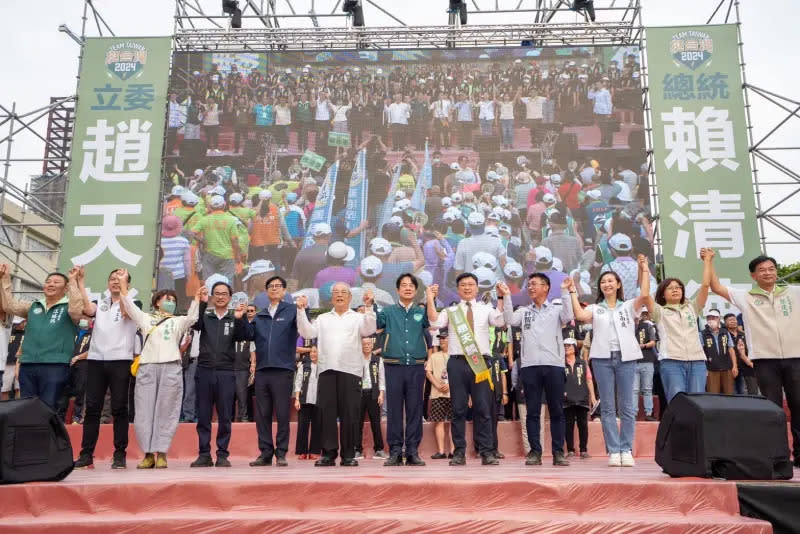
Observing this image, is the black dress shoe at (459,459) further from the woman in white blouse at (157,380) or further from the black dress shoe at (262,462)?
the woman in white blouse at (157,380)

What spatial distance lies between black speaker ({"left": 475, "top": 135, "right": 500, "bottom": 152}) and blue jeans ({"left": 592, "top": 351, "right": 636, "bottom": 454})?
605 centimetres

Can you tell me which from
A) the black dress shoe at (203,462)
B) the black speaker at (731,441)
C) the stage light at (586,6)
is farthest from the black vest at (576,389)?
the stage light at (586,6)

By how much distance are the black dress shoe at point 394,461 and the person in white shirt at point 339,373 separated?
0.80 feet

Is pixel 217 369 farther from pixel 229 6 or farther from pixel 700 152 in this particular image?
pixel 229 6

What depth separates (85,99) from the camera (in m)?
10.7

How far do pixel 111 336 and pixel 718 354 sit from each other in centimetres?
623

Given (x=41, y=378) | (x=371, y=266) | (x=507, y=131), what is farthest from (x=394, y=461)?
(x=507, y=131)

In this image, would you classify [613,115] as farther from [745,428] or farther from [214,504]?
[214,504]

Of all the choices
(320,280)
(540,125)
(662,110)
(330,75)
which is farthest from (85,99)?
(662,110)

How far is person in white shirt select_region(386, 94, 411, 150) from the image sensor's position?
33.9 ft

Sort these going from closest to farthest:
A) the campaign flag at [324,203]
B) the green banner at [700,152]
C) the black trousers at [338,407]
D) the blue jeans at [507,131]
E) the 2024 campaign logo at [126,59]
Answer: the black trousers at [338,407] < the green banner at [700,152] < the campaign flag at [324,203] < the blue jeans at [507,131] < the 2024 campaign logo at [126,59]

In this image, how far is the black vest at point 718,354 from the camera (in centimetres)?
750

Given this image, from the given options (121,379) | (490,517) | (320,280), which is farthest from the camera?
(320,280)

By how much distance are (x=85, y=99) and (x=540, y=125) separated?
7.11 meters
